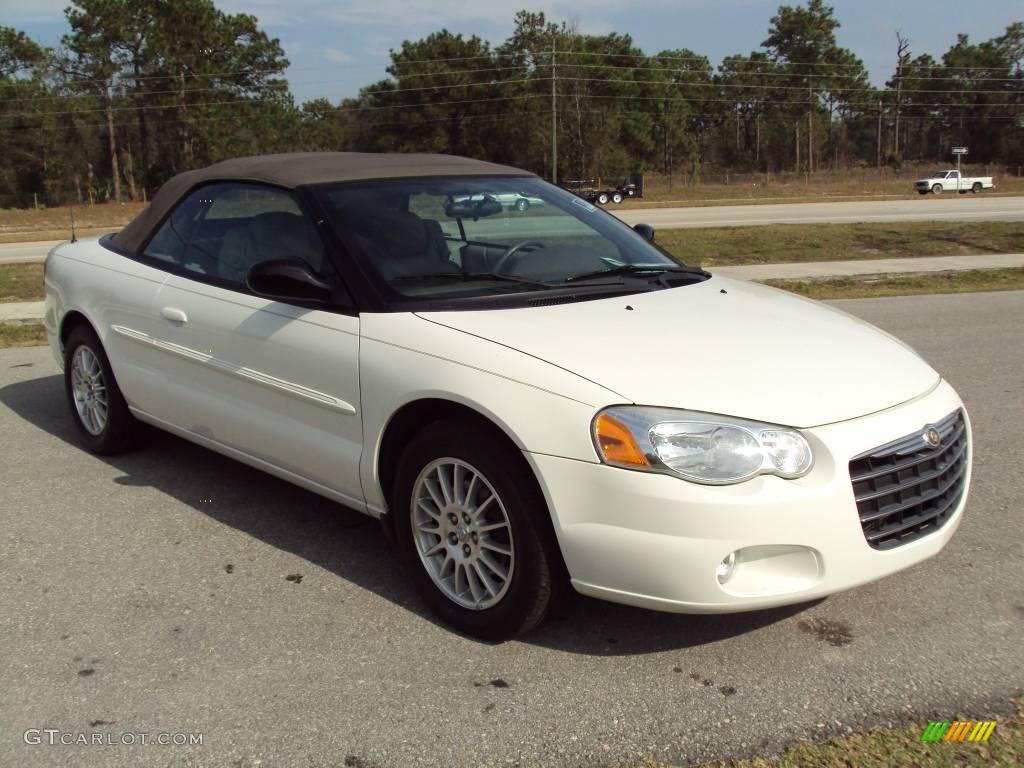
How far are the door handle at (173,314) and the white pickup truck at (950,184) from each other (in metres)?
54.4

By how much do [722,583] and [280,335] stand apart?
6.67 ft

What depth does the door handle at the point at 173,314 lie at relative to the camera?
4.51 meters

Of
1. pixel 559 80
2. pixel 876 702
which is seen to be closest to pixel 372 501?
pixel 876 702

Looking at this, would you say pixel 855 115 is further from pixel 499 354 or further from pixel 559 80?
pixel 499 354

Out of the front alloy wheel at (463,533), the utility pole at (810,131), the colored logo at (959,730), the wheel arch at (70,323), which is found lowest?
the colored logo at (959,730)

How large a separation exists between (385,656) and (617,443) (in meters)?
1.09

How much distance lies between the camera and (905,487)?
3145mm

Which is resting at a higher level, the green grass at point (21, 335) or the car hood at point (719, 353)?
the car hood at point (719, 353)

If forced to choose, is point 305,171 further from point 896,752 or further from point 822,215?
point 822,215

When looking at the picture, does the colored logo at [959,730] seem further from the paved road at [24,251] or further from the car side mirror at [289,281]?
the paved road at [24,251]

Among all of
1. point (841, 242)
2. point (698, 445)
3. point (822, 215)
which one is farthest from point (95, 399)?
point (822, 215)

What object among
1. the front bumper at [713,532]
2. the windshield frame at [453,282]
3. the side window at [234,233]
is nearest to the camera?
the front bumper at [713,532]

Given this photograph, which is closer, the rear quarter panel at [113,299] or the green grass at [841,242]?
the rear quarter panel at [113,299]

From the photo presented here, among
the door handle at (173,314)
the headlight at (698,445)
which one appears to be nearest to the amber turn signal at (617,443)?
the headlight at (698,445)
